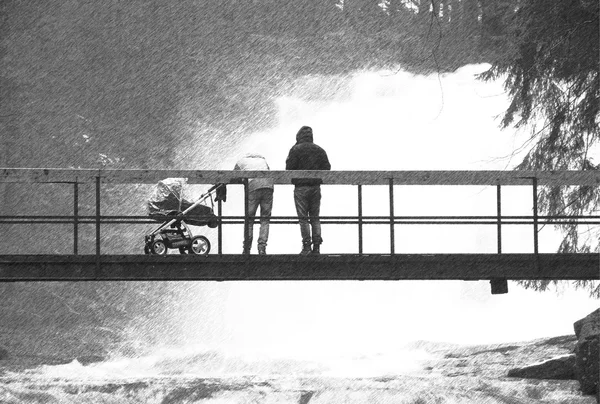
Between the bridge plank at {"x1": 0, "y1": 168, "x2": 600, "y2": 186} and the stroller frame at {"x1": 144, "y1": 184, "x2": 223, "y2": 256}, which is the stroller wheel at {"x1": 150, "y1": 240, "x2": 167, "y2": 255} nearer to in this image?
the stroller frame at {"x1": 144, "y1": 184, "x2": 223, "y2": 256}

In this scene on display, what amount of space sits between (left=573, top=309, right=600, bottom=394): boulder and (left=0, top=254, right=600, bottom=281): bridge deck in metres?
5.63

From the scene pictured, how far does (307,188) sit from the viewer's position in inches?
507

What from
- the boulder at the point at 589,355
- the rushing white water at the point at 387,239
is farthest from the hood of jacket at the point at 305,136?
the rushing white water at the point at 387,239

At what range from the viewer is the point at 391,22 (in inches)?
2238

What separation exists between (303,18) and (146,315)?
76.7ft

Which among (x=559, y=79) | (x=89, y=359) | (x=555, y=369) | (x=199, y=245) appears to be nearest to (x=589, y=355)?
(x=555, y=369)

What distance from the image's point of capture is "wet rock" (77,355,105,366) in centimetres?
3134

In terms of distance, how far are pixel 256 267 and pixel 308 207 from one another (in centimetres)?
93

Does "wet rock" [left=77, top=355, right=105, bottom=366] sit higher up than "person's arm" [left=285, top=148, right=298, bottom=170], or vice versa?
"person's arm" [left=285, top=148, right=298, bottom=170]

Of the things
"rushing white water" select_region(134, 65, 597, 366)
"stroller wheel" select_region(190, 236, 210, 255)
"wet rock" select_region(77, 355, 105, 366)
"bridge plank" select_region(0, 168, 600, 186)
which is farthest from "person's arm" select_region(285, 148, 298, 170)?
"wet rock" select_region(77, 355, 105, 366)

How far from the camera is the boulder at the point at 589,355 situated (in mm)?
17938

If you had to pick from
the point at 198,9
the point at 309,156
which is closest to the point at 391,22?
the point at 198,9

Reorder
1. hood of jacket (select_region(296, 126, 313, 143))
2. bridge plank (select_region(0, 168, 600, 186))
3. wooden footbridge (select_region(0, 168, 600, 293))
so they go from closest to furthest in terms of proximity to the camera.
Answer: bridge plank (select_region(0, 168, 600, 186)) → wooden footbridge (select_region(0, 168, 600, 293)) → hood of jacket (select_region(296, 126, 313, 143))

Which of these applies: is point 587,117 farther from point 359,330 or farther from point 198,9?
point 198,9
